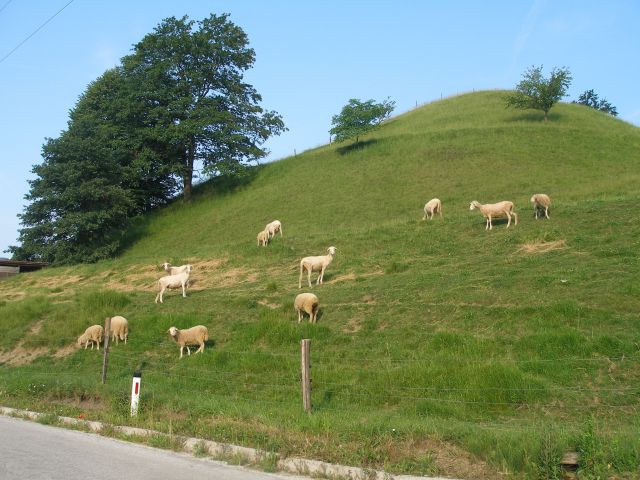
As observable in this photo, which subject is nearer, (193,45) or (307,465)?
(307,465)

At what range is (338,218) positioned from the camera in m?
42.5

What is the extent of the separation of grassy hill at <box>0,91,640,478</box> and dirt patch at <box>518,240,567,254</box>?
12 centimetres

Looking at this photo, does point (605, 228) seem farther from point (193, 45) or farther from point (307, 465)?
point (193, 45)

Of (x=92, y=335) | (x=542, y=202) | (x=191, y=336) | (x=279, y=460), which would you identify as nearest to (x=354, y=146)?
(x=542, y=202)

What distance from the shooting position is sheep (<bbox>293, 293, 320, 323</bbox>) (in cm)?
1956

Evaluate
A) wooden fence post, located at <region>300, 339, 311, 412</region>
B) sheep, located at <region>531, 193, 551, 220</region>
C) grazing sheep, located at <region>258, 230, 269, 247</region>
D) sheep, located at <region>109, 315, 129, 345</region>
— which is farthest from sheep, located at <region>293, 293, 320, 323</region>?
grazing sheep, located at <region>258, 230, 269, 247</region>

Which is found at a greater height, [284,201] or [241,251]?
[284,201]

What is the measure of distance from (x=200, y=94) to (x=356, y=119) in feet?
52.7

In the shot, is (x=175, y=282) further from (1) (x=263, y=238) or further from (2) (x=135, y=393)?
(2) (x=135, y=393)

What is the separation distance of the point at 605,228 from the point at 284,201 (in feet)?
96.0

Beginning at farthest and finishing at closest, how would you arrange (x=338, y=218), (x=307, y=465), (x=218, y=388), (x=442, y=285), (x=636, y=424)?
(x=338, y=218), (x=442, y=285), (x=218, y=388), (x=636, y=424), (x=307, y=465)

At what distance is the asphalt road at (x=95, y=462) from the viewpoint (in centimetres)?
794

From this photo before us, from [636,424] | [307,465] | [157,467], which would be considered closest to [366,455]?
[307,465]

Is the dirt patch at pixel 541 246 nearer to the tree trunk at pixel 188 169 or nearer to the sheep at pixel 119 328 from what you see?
the sheep at pixel 119 328
